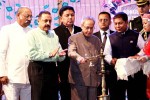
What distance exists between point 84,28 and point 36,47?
2.06 feet

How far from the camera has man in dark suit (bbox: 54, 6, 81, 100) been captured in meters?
5.08

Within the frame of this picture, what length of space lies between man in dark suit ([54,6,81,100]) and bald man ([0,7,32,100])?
50 cm

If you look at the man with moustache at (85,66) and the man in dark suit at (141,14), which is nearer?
the man with moustache at (85,66)

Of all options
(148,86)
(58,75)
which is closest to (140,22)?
(148,86)

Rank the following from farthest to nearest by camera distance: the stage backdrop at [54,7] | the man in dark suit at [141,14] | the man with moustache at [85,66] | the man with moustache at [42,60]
A: 1. the stage backdrop at [54,7]
2. the man in dark suit at [141,14]
3. the man with moustache at [85,66]
4. the man with moustache at [42,60]

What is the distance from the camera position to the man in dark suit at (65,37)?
5.08 meters

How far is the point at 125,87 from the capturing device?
16.6 ft

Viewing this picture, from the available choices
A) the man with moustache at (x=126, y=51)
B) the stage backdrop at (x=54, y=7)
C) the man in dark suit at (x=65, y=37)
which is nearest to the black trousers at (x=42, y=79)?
the man in dark suit at (x=65, y=37)

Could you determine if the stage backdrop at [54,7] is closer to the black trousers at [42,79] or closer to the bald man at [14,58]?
the bald man at [14,58]

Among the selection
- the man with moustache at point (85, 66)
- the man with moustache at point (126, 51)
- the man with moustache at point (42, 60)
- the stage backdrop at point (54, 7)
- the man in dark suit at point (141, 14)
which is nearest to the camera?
the man with moustache at point (42, 60)

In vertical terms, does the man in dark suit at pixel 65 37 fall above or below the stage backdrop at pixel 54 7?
below

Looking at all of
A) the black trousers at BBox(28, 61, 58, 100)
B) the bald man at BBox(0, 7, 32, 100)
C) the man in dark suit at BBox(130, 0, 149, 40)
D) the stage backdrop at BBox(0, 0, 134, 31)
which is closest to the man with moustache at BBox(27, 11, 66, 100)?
the black trousers at BBox(28, 61, 58, 100)

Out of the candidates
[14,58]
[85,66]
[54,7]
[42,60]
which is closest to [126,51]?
[85,66]

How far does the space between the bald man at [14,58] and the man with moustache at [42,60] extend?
0.17m
